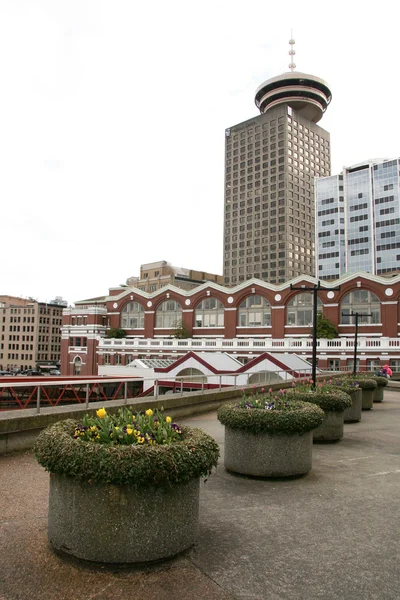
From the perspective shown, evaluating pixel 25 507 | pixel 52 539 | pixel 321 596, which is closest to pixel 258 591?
pixel 321 596

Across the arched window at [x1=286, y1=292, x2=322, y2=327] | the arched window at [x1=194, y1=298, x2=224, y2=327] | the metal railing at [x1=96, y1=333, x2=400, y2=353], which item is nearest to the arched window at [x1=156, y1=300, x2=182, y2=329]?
the arched window at [x1=194, y1=298, x2=224, y2=327]

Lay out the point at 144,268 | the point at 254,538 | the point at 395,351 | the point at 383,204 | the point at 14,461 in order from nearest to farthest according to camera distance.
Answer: the point at 254,538 < the point at 14,461 < the point at 395,351 < the point at 383,204 < the point at 144,268

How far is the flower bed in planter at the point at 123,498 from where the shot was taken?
177 inches

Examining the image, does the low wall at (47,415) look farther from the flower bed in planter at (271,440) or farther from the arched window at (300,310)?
the arched window at (300,310)

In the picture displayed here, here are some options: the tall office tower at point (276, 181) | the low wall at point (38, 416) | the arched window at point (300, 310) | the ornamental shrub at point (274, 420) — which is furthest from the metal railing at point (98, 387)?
the tall office tower at point (276, 181)

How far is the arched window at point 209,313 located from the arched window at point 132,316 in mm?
10552

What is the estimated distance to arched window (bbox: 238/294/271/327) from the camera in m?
62.1

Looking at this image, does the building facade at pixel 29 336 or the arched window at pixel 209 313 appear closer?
the arched window at pixel 209 313

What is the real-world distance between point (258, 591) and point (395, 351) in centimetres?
4925

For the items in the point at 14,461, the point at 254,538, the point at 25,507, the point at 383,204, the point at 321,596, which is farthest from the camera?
the point at 383,204

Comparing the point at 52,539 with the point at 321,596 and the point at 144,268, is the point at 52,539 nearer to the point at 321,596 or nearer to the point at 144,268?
the point at 321,596

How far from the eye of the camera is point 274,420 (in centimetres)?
753

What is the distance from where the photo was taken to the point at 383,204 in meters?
130

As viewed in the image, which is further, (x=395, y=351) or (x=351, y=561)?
(x=395, y=351)
